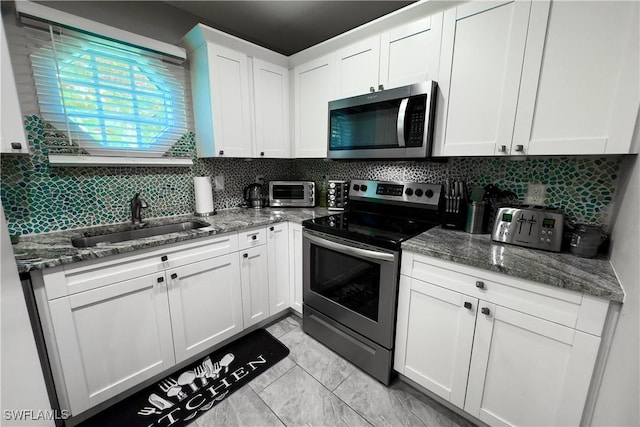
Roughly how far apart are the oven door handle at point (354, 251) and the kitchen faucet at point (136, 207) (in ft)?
4.05

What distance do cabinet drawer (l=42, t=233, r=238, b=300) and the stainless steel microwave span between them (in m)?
1.13

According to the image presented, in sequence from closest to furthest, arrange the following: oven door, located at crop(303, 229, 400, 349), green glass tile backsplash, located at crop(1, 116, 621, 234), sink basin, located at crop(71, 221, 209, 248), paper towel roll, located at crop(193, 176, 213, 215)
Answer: green glass tile backsplash, located at crop(1, 116, 621, 234)
oven door, located at crop(303, 229, 400, 349)
sink basin, located at crop(71, 221, 209, 248)
paper towel roll, located at crop(193, 176, 213, 215)

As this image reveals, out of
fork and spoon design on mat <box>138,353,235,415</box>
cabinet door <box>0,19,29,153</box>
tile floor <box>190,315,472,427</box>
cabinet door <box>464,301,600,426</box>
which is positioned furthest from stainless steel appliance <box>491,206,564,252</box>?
cabinet door <box>0,19,29,153</box>

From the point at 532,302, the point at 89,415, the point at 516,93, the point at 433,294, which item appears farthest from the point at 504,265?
the point at 89,415

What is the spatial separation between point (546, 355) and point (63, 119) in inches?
113

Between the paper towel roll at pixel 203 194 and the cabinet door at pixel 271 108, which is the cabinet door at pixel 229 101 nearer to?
the cabinet door at pixel 271 108

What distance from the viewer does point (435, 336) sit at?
1.39m

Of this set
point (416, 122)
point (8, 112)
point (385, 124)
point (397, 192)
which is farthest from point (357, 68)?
point (8, 112)

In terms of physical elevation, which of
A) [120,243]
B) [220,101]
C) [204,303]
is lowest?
[204,303]

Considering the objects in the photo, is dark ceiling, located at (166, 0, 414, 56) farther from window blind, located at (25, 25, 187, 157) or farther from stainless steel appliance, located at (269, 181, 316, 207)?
stainless steel appliance, located at (269, 181, 316, 207)

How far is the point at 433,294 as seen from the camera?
4.48 ft

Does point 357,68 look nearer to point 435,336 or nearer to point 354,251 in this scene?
point 354,251

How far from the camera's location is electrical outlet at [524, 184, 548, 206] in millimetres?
1502

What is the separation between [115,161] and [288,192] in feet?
4.43
